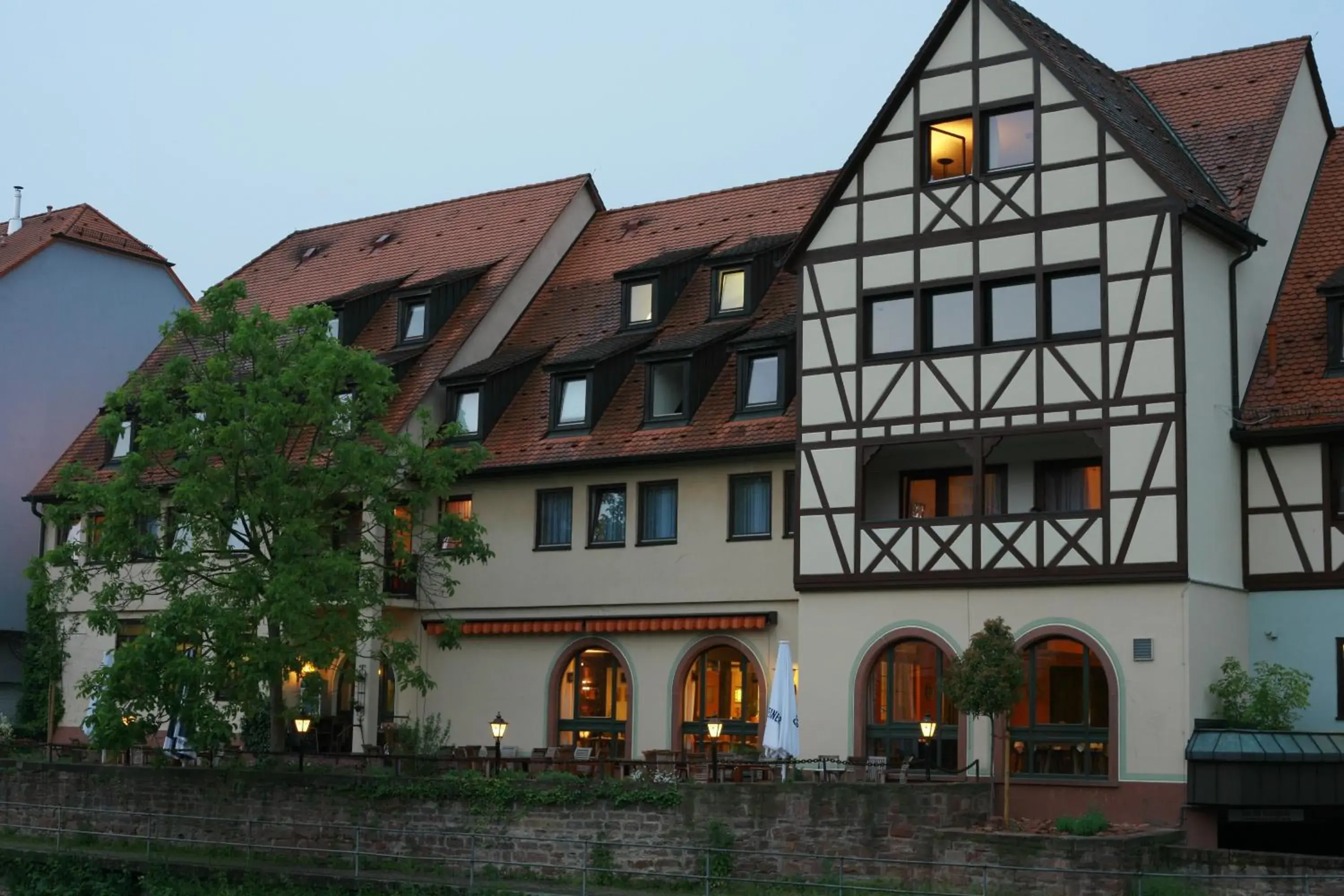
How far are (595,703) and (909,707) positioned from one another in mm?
8066

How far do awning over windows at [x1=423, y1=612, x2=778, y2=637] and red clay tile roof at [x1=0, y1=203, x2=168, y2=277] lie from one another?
1792 cm

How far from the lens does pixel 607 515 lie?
3853cm

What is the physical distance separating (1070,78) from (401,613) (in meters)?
17.6

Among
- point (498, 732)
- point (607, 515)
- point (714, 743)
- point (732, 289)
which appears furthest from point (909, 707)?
point (732, 289)

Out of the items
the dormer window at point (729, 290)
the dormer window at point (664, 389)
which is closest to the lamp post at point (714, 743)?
the dormer window at point (664, 389)

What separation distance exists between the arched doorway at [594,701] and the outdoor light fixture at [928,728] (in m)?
7.38

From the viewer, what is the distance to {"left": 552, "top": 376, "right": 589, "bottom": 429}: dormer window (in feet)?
129

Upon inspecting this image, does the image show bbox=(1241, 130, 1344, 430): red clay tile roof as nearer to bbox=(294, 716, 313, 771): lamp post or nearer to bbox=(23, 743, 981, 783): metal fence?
bbox=(23, 743, 981, 783): metal fence

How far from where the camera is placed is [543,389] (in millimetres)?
40906

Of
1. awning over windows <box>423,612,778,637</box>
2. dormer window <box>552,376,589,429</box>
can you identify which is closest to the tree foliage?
awning over windows <box>423,612,778,637</box>

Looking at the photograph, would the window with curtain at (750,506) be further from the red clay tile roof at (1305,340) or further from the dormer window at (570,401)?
the red clay tile roof at (1305,340)

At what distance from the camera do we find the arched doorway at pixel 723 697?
36031 mm

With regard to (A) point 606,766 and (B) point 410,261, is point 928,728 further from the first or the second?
(B) point 410,261

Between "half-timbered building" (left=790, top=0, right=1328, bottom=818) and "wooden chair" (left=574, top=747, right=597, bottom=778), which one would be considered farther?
"wooden chair" (left=574, top=747, right=597, bottom=778)
